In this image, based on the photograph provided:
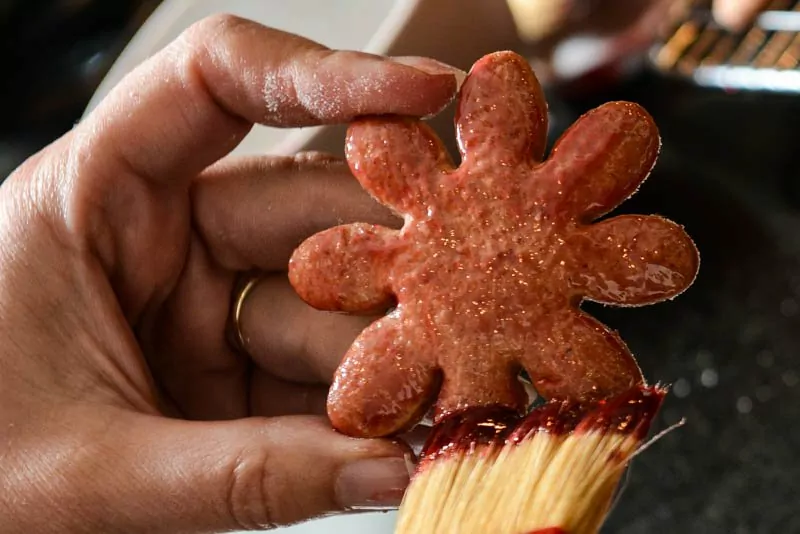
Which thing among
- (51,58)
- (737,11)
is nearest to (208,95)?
(737,11)

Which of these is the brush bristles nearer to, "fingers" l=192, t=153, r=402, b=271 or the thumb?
the thumb

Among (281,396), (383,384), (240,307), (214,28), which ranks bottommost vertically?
(281,396)

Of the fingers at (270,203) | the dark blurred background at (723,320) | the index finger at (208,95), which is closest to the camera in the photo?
the index finger at (208,95)

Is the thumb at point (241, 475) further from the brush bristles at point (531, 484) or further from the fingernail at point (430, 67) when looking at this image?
the fingernail at point (430, 67)

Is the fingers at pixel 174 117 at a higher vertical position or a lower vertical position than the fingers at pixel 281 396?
higher

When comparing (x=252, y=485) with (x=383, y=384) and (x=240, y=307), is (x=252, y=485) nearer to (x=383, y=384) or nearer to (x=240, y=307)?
(x=383, y=384)

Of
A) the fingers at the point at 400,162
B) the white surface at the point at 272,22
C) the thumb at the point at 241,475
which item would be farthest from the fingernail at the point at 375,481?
the white surface at the point at 272,22
